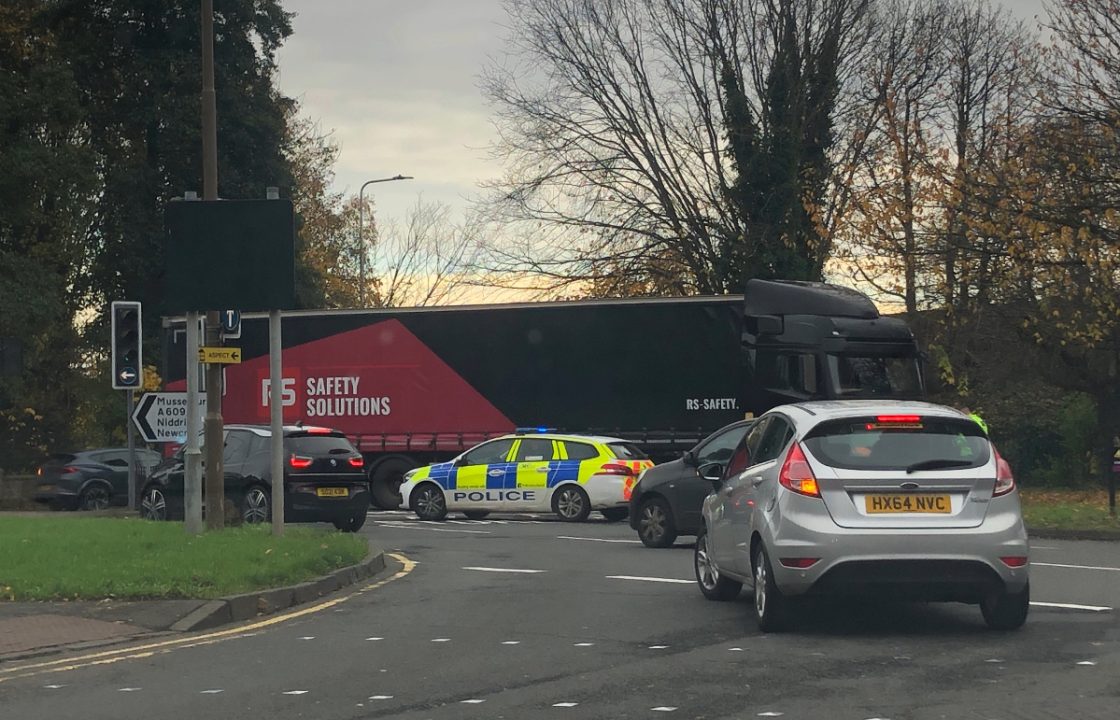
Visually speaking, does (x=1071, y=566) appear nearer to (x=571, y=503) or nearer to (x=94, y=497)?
(x=571, y=503)

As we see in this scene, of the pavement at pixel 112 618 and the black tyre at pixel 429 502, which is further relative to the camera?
the black tyre at pixel 429 502

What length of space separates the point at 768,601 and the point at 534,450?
15.1m

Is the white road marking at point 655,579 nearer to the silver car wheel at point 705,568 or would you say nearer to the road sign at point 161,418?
the silver car wheel at point 705,568

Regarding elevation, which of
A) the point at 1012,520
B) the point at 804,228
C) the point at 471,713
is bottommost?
the point at 471,713

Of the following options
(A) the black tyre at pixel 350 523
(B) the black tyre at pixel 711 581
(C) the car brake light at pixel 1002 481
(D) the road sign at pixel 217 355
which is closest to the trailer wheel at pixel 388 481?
(A) the black tyre at pixel 350 523

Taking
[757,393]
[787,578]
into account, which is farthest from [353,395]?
[787,578]

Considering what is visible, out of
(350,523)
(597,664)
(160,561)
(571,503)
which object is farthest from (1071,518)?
(597,664)

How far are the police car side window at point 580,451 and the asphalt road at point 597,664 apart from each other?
1071cm

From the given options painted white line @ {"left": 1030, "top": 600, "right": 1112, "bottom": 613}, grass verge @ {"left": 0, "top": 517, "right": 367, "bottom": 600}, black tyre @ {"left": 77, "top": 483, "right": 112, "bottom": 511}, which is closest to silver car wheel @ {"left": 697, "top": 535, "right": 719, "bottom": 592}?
painted white line @ {"left": 1030, "top": 600, "right": 1112, "bottom": 613}

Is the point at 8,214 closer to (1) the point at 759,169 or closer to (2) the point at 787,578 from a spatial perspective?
(1) the point at 759,169

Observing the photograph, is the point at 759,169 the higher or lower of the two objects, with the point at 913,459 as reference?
higher

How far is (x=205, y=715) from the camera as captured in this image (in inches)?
305

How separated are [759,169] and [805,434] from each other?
2930 centimetres

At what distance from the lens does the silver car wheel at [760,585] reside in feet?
34.7
